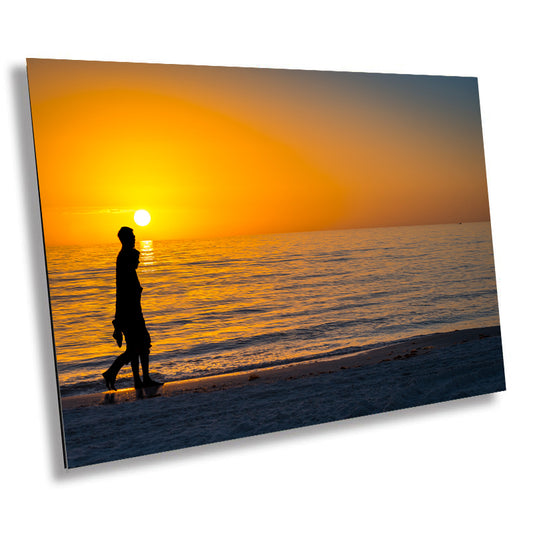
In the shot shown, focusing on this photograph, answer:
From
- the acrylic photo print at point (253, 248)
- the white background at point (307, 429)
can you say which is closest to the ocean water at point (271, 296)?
the acrylic photo print at point (253, 248)

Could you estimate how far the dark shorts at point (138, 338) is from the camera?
271 centimetres

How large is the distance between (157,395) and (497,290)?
1744 mm

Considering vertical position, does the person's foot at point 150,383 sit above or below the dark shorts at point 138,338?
below

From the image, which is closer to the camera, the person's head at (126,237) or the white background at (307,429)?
the white background at (307,429)

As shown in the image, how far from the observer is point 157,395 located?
8.98ft

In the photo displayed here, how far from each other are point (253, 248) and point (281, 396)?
0.63 metres

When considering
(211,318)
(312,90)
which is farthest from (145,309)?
(312,90)

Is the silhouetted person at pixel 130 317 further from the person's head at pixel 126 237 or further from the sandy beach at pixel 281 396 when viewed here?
the sandy beach at pixel 281 396

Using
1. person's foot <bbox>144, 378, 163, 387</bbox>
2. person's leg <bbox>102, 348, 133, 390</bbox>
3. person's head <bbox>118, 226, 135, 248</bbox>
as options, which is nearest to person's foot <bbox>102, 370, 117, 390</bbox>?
person's leg <bbox>102, 348, 133, 390</bbox>

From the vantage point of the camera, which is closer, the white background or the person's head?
the white background

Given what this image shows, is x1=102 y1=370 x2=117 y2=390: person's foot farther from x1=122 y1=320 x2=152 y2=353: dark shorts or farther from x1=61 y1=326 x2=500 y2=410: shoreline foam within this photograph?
x1=122 y1=320 x2=152 y2=353: dark shorts

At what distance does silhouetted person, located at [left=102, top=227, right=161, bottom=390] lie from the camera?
2.70 meters

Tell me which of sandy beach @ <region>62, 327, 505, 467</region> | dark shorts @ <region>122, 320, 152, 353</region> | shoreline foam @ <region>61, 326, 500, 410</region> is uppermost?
dark shorts @ <region>122, 320, 152, 353</region>

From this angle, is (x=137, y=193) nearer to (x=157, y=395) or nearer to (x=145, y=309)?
(x=145, y=309)
